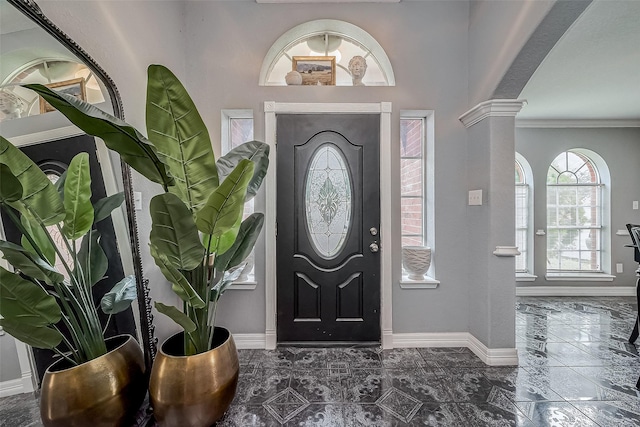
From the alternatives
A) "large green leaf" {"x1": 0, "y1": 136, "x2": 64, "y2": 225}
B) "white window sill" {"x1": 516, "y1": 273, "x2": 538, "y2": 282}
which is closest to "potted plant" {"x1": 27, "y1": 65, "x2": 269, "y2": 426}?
"large green leaf" {"x1": 0, "y1": 136, "x2": 64, "y2": 225}

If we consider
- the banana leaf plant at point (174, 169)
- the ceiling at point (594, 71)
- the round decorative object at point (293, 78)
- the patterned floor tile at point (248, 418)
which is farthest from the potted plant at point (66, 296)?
the ceiling at point (594, 71)

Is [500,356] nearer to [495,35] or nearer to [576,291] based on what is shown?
[495,35]

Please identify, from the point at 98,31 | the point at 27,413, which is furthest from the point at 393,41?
the point at 27,413

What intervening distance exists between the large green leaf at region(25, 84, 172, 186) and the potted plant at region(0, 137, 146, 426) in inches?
9.1

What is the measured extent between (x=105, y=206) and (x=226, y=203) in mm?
660

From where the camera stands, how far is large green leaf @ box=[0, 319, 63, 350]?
93 cm

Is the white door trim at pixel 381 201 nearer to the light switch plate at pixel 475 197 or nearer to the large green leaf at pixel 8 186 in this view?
the light switch plate at pixel 475 197

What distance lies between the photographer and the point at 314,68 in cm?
245

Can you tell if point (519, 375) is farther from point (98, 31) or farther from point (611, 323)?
point (98, 31)

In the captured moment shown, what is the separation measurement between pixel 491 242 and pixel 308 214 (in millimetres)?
1501

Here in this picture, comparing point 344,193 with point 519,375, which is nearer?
point 519,375

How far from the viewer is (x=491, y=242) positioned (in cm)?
211

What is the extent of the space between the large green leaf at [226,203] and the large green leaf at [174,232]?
61 mm

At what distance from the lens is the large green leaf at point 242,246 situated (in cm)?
147
